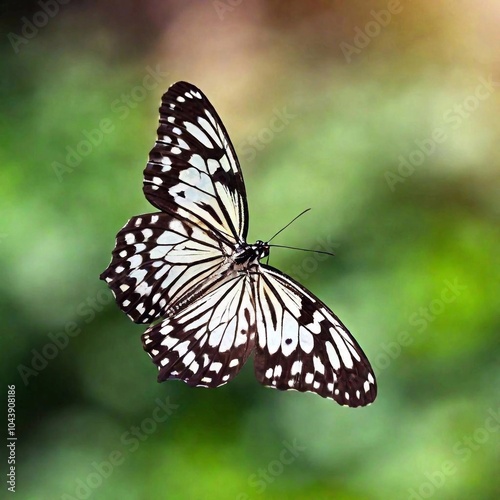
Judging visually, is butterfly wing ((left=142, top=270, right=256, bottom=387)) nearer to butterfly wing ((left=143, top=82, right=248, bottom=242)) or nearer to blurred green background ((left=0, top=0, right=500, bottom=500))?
butterfly wing ((left=143, top=82, right=248, bottom=242))

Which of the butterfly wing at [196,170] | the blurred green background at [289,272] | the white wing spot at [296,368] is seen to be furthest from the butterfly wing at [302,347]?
Answer: the blurred green background at [289,272]

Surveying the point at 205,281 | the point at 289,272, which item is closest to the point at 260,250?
the point at 205,281

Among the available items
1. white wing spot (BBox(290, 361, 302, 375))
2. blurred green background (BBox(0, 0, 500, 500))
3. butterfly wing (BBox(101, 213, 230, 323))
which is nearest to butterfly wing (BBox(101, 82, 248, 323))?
butterfly wing (BBox(101, 213, 230, 323))

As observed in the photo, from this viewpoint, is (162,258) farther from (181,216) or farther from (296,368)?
(296,368)

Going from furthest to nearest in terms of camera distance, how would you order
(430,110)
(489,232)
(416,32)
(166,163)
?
1. (416,32)
2. (430,110)
3. (489,232)
4. (166,163)

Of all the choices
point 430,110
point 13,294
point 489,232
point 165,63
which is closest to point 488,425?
point 489,232

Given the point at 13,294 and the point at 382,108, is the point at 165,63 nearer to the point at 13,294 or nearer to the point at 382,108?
the point at 382,108
